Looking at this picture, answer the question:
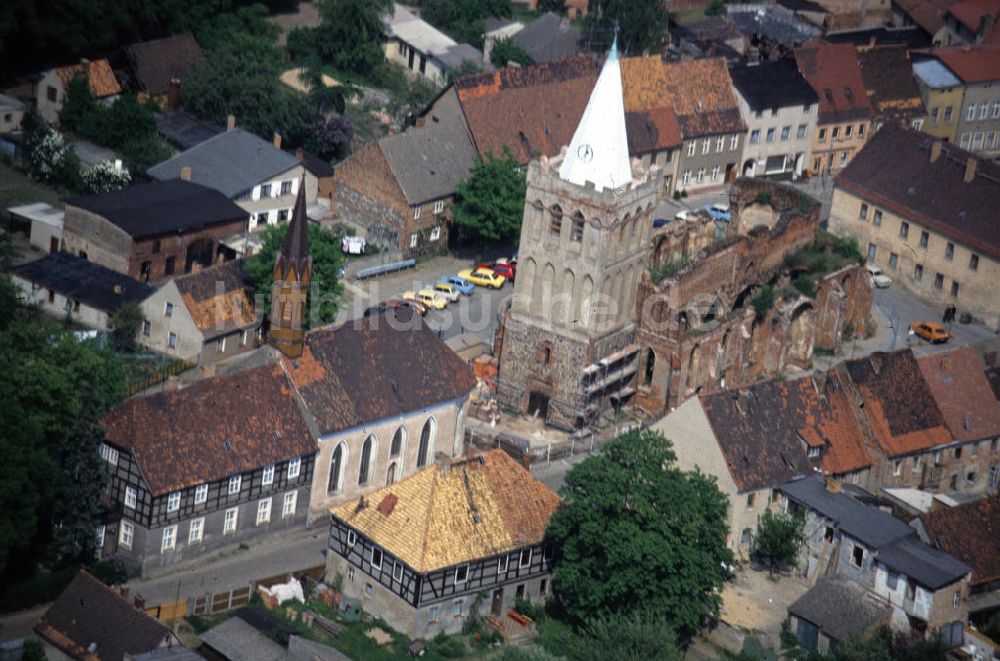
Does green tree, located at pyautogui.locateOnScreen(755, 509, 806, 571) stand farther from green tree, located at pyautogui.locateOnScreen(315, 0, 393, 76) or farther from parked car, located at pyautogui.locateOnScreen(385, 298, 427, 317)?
green tree, located at pyautogui.locateOnScreen(315, 0, 393, 76)

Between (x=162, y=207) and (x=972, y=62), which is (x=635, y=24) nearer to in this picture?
(x=972, y=62)

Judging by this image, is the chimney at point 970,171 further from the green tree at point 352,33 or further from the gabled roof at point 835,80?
the green tree at point 352,33

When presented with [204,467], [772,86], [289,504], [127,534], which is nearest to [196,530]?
[204,467]

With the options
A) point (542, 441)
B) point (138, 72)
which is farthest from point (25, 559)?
point (138, 72)

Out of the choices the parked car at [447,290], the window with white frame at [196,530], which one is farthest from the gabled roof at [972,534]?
the window with white frame at [196,530]

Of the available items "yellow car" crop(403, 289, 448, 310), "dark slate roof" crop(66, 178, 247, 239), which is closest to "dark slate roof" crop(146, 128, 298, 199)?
"dark slate roof" crop(66, 178, 247, 239)

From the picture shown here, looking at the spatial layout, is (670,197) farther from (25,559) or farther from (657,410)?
(25,559)
